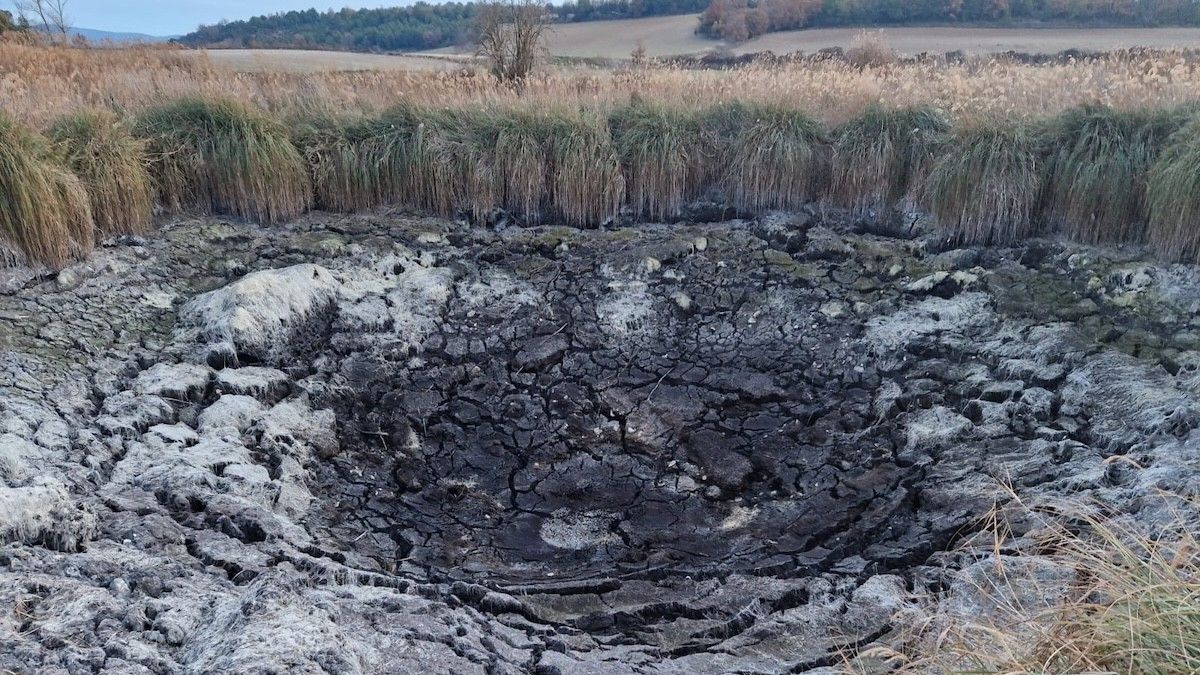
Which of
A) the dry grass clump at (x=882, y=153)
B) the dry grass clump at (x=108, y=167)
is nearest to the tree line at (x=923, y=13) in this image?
the dry grass clump at (x=882, y=153)

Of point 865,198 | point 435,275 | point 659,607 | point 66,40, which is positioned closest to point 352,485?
point 659,607

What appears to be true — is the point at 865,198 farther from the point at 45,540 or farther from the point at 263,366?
the point at 45,540

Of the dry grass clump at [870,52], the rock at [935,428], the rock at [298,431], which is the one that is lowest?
the rock at [935,428]

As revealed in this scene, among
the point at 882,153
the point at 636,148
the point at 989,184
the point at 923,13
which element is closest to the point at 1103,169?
the point at 989,184

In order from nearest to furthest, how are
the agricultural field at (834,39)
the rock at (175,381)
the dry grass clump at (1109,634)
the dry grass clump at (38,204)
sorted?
the dry grass clump at (1109,634) < the rock at (175,381) < the dry grass clump at (38,204) < the agricultural field at (834,39)

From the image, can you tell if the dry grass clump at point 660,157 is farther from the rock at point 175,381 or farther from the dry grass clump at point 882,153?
the rock at point 175,381

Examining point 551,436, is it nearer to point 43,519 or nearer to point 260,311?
point 260,311

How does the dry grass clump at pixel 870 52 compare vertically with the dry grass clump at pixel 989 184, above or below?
above
